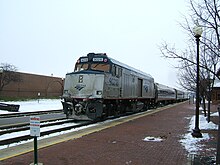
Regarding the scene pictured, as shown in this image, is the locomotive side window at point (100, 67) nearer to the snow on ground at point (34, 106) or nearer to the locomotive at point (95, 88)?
the locomotive at point (95, 88)

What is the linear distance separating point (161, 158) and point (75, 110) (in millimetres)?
8815

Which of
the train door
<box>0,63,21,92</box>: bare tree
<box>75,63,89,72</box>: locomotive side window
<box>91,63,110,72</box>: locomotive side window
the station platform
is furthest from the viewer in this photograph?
<box>0,63,21,92</box>: bare tree

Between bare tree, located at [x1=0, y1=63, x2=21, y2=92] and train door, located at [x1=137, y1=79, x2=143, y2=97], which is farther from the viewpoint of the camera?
bare tree, located at [x1=0, y1=63, x2=21, y2=92]

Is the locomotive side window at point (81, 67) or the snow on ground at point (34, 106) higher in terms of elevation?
the locomotive side window at point (81, 67)

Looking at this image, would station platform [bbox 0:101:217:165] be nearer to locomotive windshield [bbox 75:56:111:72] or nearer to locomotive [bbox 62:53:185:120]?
locomotive [bbox 62:53:185:120]

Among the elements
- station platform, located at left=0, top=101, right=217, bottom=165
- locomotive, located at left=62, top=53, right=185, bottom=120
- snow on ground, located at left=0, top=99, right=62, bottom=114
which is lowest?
snow on ground, located at left=0, top=99, right=62, bottom=114

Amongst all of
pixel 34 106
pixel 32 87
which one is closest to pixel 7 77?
pixel 32 87

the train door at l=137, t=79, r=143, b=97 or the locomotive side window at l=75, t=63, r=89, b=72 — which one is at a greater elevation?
the locomotive side window at l=75, t=63, r=89, b=72

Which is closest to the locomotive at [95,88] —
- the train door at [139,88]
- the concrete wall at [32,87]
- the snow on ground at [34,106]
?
the train door at [139,88]

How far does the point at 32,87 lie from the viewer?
58531 mm

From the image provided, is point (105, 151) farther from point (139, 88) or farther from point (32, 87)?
point (32, 87)

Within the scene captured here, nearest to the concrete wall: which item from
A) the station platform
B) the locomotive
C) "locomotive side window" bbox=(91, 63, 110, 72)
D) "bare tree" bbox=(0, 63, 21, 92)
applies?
"bare tree" bbox=(0, 63, 21, 92)

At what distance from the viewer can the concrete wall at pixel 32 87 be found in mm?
51500

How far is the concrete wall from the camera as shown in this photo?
5150 centimetres
